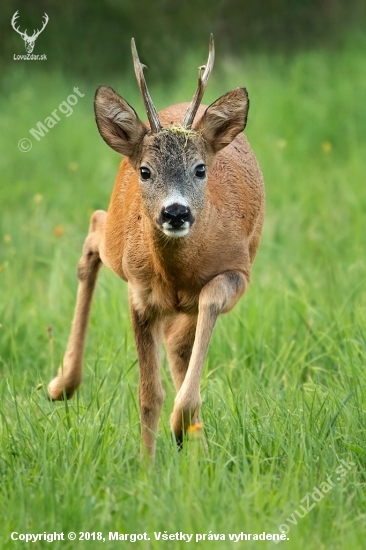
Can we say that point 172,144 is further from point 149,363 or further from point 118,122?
point 149,363

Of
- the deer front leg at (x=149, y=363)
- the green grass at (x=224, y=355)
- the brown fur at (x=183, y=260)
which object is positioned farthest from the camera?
the deer front leg at (x=149, y=363)

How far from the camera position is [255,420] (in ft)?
17.3

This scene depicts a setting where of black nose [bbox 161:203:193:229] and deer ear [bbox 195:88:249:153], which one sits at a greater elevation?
deer ear [bbox 195:88:249:153]

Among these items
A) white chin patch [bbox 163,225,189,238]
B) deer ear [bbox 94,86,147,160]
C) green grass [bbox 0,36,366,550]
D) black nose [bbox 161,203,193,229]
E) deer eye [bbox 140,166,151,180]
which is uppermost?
deer ear [bbox 94,86,147,160]

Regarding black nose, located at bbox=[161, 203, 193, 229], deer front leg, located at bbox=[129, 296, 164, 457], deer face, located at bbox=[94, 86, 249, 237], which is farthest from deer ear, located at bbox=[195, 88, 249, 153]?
deer front leg, located at bbox=[129, 296, 164, 457]

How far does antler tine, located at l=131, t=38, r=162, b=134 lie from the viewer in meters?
5.21

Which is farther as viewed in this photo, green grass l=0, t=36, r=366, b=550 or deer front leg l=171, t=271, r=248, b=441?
deer front leg l=171, t=271, r=248, b=441

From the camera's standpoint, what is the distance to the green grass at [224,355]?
4.49 meters

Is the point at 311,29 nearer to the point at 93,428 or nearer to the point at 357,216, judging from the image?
the point at 357,216

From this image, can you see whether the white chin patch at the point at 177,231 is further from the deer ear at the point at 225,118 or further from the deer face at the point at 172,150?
the deer ear at the point at 225,118

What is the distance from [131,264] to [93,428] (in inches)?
38.9

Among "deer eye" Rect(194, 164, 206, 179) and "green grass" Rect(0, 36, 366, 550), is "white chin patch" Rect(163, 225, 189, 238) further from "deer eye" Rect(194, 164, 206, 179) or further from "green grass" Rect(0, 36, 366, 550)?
"green grass" Rect(0, 36, 366, 550)

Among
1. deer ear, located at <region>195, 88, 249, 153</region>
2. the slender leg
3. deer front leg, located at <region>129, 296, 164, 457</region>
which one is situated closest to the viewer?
deer ear, located at <region>195, 88, 249, 153</region>

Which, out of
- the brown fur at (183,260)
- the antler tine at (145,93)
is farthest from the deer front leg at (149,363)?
the antler tine at (145,93)
